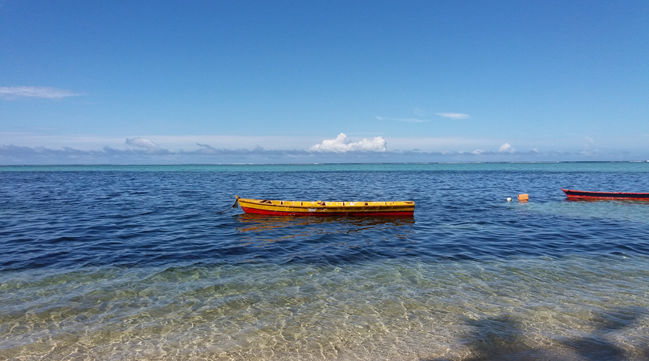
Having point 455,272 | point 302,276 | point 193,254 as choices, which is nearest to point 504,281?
point 455,272

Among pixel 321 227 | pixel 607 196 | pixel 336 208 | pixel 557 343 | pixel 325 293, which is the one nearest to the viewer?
pixel 557 343

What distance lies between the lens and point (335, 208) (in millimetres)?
24422

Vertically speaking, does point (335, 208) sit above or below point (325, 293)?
above

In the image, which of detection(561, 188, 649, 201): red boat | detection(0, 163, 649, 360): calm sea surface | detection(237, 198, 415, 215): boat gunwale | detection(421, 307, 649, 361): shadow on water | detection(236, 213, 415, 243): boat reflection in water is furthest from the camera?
detection(561, 188, 649, 201): red boat

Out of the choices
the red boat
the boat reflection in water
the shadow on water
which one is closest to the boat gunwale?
the boat reflection in water

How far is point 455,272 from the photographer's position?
1275cm

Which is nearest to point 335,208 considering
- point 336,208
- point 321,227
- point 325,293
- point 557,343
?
point 336,208

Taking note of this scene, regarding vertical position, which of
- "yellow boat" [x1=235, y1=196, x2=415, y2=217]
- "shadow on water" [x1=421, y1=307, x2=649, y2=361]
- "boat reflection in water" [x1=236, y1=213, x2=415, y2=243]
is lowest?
"boat reflection in water" [x1=236, y1=213, x2=415, y2=243]

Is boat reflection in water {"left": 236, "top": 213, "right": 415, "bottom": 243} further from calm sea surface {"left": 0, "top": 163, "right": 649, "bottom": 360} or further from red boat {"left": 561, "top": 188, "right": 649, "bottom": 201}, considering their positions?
red boat {"left": 561, "top": 188, "right": 649, "bottom": 201}

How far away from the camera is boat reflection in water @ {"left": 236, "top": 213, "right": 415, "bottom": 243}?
1917 cm

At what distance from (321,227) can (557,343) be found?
15.1 metres

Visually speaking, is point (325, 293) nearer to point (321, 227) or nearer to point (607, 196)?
point (321, 227)

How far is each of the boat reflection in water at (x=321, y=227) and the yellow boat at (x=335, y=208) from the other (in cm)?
35

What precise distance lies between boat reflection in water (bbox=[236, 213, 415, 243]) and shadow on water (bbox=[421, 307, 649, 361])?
9776 millimetres
